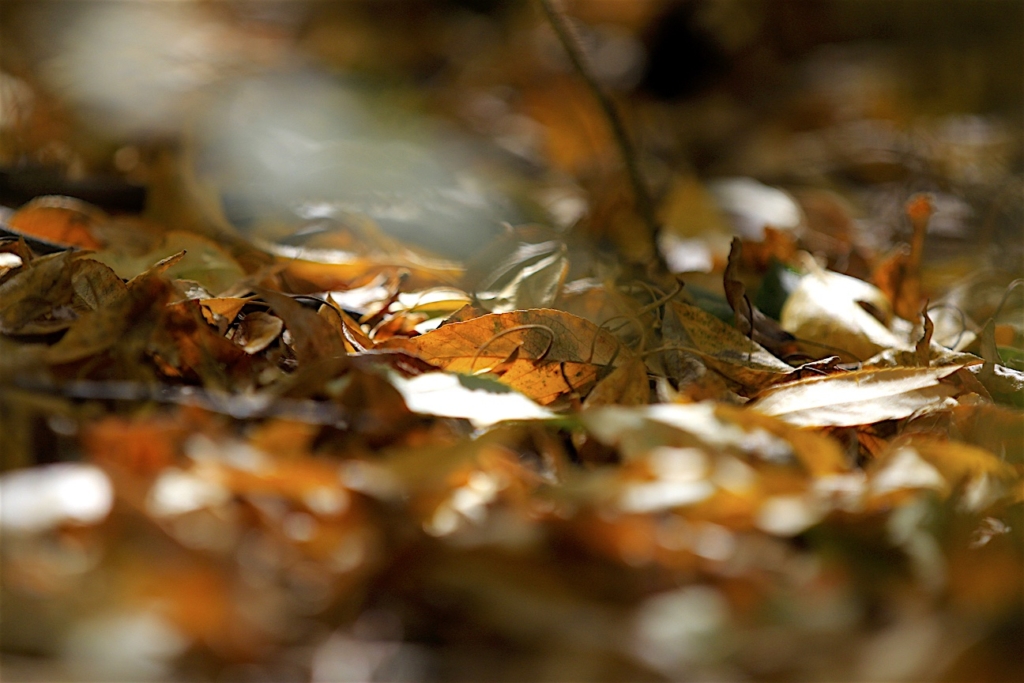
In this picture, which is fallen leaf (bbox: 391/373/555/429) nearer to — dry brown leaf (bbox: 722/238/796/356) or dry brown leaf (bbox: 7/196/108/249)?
dry brown leaf (bbox: 722/238/796/356)

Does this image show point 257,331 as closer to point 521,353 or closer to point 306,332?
point 306,332

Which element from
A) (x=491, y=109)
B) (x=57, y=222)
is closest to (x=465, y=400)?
(x=57, y=222)

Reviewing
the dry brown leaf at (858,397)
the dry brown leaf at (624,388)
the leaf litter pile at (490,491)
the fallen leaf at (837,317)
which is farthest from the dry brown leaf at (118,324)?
the fallen leaf at (837,317)

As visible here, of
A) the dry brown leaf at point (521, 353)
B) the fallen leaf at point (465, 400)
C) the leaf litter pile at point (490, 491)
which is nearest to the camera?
the leaf litter pile at point (490, 491)

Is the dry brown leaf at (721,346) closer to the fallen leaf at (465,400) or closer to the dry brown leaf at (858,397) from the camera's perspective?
the dry brown leaf at (858,397)

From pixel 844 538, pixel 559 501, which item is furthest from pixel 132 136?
pixel 844 538

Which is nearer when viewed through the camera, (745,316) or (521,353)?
(521,353)
